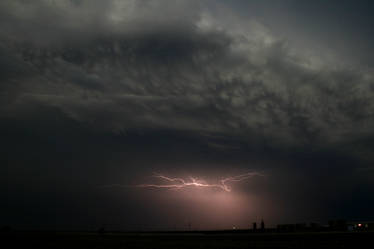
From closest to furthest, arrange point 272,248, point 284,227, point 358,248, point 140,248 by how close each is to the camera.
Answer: point 358,248 → point 272,248 → point 140,248 → point 284,227

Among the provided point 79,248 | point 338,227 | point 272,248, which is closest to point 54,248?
point 79,248

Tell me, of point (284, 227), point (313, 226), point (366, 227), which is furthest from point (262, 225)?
point (366, 227)

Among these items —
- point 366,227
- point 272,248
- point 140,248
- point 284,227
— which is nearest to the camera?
point 272,248

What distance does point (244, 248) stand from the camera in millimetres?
25062

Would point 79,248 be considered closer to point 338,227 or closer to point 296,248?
point 296,248

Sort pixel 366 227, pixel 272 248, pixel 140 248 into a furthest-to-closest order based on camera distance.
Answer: pixel 366 227 < pixel 140 248 < pixel 272 248

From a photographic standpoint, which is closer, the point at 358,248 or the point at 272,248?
the point at 358,248

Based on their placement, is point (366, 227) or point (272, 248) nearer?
point (272, 248)

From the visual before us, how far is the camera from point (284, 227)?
256 feet

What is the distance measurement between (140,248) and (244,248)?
8.77 metres

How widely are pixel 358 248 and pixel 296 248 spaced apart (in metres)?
4.36

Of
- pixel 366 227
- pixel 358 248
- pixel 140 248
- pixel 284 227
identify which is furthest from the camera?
pixel 284 227

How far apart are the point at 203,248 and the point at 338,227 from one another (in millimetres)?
61507

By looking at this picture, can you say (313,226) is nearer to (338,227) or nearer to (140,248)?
(338,227)
